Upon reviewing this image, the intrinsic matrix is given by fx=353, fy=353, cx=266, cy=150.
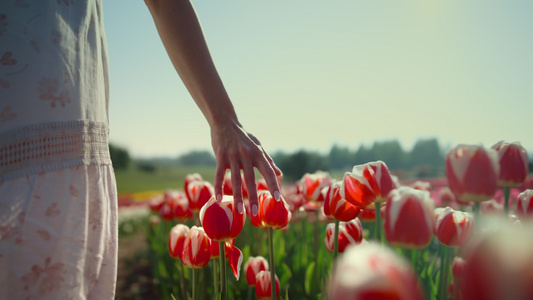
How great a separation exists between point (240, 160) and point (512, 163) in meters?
0.72

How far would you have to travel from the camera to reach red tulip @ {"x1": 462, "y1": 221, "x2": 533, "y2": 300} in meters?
0.32

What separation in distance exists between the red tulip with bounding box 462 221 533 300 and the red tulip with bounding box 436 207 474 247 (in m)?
0.67

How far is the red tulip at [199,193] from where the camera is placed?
5.83ft

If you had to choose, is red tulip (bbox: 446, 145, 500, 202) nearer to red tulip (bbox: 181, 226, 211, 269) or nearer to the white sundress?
red tulip (bbox: 181, 226, 211, 269)

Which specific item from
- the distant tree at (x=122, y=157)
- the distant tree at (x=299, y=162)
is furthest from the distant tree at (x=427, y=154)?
the distant tree at (x=122, y=157)

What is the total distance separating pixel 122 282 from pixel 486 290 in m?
4.67

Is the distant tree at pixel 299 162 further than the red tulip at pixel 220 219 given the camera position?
Yes

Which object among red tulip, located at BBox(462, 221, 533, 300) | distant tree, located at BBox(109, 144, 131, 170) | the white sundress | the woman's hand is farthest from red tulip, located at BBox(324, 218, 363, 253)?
distant tree, located at BBox(109, 144, 131, 170)

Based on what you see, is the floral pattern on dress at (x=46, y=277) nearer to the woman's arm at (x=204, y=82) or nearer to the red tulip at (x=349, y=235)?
the woman's arm at (x=204, y=82)

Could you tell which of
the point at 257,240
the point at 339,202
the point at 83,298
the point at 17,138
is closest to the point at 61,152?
the point at 17,138

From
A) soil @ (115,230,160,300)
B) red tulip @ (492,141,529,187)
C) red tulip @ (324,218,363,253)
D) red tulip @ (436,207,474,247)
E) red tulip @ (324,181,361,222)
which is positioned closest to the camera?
red tulip @ (492,141,529,187)

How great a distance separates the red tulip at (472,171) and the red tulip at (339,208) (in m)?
0.48

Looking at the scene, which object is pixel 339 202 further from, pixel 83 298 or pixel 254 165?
pixel 83 298

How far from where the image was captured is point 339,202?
1188 millimetres
